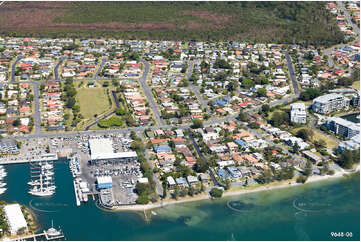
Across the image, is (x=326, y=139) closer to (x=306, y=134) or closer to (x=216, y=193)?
(x=306, y=134)

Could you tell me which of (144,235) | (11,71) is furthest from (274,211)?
(11,71)

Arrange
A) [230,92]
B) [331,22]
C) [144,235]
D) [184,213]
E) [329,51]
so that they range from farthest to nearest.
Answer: [331,22], [329,51], [230,92], [184,213], [144,235]

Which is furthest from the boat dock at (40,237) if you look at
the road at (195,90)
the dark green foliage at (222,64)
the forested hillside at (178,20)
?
the forested hillside at (178,20)

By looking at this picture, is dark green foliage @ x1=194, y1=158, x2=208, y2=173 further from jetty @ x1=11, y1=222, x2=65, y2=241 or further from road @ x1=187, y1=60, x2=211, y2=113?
road @ x1=187, y1=60, x2=211, y2=113

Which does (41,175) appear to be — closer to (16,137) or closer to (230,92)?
(16,137)

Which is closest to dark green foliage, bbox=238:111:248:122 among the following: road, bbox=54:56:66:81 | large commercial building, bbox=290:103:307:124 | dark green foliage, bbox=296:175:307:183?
large commercial building, bbox=290:103:307:124

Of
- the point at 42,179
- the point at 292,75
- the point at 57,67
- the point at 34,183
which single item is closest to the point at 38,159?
the point at 42,179
